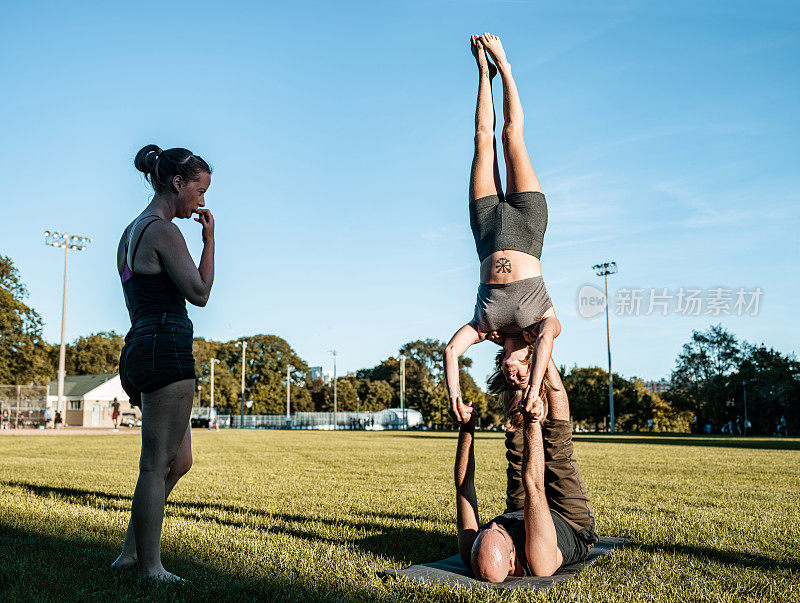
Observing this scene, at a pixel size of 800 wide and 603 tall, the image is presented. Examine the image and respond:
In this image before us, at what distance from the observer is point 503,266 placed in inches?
165

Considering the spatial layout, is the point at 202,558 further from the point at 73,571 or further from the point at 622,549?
the point at 622,549

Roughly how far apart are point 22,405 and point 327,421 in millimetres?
38097

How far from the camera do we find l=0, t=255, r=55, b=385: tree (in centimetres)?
4122

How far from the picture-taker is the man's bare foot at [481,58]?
457 cm

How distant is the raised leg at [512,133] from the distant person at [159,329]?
2.01m

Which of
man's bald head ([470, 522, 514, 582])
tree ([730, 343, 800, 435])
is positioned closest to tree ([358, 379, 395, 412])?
tree ([730, 343, 800, 435])

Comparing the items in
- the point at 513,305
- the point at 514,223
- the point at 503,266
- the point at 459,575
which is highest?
the point at 514,223

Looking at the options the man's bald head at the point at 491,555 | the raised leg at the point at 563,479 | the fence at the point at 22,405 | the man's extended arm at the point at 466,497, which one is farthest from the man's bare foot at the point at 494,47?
the fence at the point at 22,405

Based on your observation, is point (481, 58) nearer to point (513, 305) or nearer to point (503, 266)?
point (503, 266)

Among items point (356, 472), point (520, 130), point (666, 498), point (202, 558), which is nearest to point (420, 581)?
point (202, 558)

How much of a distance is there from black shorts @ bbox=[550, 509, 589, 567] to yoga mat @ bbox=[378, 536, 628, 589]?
0.14 feet

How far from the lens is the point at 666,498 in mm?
7492

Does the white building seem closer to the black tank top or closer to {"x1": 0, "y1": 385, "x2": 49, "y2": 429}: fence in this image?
{"x1": 0, "y1": 385, "x2": 49, "y2": 429}: fence

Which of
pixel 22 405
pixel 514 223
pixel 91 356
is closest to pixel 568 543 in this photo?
pixel 514 223
